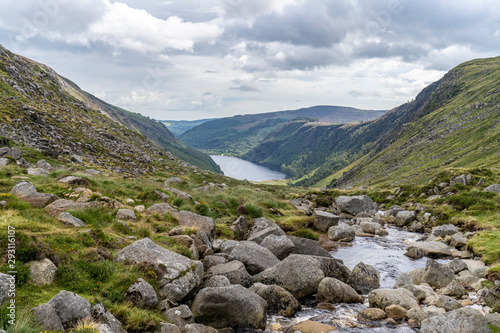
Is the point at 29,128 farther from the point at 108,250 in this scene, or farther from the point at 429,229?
the point at 429,229

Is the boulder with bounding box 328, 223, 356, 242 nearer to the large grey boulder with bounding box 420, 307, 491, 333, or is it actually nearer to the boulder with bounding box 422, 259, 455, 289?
the boulder with bounding box 422, 259, 455, 289

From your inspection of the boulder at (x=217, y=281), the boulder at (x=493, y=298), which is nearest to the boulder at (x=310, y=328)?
the boulder at (x=217, y=281)

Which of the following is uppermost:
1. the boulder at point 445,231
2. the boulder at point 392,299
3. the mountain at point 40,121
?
the mountain at point 40,121

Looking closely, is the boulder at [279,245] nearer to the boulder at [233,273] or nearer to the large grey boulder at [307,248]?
the large grey boulder at [307,248]

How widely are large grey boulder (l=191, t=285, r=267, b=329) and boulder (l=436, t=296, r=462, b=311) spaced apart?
31.9ft

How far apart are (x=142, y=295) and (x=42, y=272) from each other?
350 cm

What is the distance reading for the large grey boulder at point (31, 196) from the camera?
17.1m

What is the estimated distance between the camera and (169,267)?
45.5ft

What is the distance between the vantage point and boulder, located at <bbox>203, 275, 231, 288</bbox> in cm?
1529

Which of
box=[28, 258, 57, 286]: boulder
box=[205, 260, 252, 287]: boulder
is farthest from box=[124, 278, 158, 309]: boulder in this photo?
box=[205, 260, 252, 287]: boulder

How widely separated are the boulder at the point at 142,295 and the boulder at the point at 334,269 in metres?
12.0

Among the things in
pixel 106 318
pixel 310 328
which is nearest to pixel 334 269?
pixel 310 328

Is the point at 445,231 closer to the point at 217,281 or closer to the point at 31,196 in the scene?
the point at 217,281

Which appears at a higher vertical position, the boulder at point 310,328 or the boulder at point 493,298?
the boulder at point 493,298
